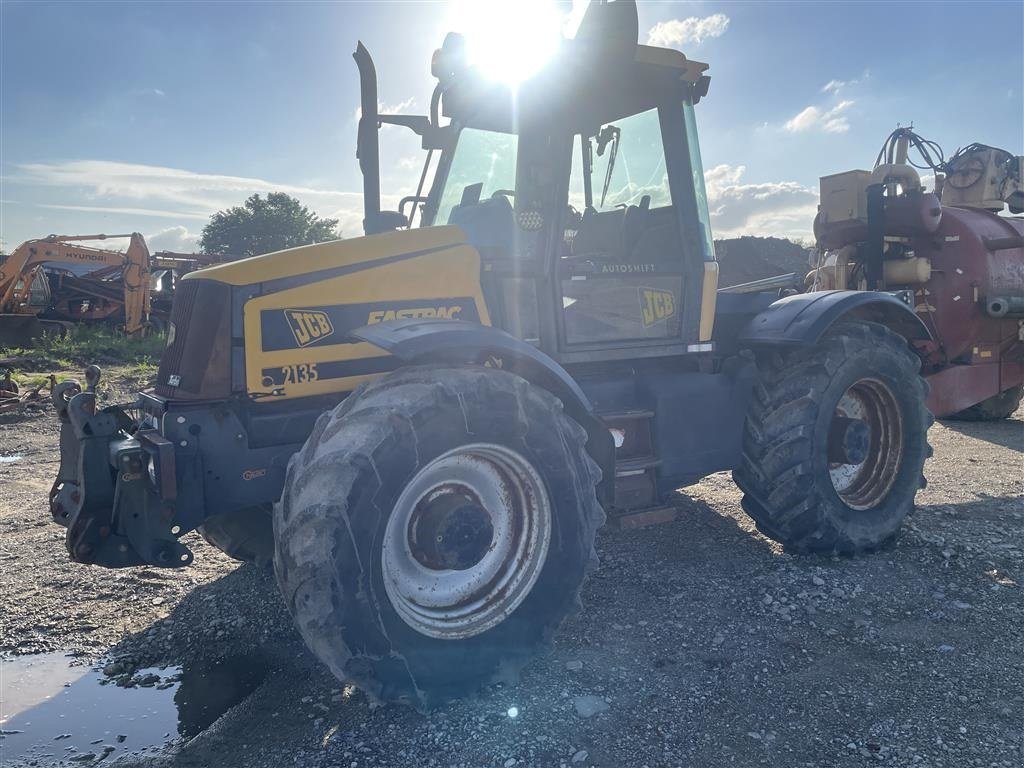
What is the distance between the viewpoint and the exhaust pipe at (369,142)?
3.54 metres

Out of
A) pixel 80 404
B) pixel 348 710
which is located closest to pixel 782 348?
pixel 348 710

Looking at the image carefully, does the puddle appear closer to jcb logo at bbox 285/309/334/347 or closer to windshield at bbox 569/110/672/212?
jcb logo at bbox 285/309/334/347

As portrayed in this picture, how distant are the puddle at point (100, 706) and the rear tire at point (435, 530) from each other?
0.91 m

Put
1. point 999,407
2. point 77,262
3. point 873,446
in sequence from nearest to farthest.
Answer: point 873,446
point 999,407
point 77,262

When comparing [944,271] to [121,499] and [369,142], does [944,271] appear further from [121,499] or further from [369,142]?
[121,499]

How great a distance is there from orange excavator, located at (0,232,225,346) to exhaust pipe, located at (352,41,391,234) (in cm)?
1509

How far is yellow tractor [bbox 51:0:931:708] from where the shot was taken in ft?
9.76

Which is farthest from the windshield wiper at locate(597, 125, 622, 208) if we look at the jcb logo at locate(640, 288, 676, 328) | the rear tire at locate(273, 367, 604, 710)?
the rear tire at locate(273, 367, 604, 710)

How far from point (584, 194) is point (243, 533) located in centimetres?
286

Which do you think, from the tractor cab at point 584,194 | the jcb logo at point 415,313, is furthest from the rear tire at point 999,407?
the jcb logo at point 415,313

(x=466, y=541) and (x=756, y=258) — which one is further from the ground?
(x=756, y=258)

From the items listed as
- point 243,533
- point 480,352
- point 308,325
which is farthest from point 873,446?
point 243,533

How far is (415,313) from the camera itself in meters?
3.70

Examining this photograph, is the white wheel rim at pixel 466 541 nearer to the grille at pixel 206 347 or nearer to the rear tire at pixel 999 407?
the grille at pixel 206 347
